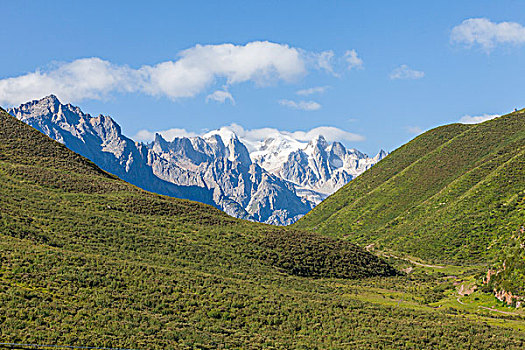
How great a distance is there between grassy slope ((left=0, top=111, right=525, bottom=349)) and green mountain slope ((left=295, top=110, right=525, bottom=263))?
19312 mm

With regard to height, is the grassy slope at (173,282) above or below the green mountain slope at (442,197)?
below

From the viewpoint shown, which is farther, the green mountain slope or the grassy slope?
the green mountain slope

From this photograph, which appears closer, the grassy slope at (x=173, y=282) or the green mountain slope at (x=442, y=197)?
the grassy slope at (x=173, y=282)

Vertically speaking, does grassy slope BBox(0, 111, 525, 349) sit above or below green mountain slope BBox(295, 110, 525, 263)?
below

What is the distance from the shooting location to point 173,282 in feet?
171

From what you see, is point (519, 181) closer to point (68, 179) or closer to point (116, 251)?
point (116, 251)

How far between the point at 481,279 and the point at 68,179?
263 feet

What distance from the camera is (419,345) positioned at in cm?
4022

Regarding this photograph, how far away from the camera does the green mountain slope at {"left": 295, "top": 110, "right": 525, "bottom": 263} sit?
95.6m

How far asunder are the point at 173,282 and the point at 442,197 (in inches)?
3436

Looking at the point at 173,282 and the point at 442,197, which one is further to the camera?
the point at 442,197

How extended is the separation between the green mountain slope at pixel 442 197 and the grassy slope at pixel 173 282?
1931 centimetres

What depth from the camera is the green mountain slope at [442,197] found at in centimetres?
9562

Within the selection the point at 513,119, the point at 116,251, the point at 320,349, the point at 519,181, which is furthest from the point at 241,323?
the point at 513,119
